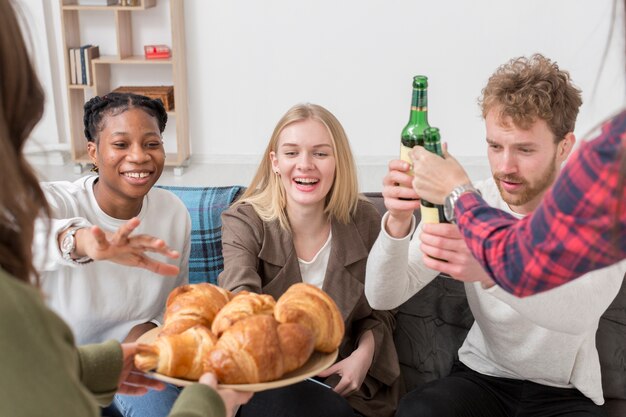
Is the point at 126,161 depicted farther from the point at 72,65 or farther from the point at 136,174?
the point at 72,65

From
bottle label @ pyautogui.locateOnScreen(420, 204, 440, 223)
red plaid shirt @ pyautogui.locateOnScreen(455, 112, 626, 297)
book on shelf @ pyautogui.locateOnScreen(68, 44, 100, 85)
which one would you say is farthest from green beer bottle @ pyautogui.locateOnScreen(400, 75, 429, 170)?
book on shelf @ pyautogui.locateOnScreen(68, 44, 100, 85)

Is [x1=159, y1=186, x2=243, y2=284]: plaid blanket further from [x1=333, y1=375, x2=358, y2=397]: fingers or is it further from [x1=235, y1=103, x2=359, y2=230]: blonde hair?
[x1=333, y1=375, x2=358, y2=397]: fingers

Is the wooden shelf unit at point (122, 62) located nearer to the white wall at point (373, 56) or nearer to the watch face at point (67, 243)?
the white wall at point (373, 56)

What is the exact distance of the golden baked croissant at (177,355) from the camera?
137cm

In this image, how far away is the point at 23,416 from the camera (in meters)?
0.90

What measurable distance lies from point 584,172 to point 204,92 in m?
4.73

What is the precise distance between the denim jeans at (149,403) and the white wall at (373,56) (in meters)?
3.83

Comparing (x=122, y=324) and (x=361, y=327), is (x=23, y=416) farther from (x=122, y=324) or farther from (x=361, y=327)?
(x=361, y=327)

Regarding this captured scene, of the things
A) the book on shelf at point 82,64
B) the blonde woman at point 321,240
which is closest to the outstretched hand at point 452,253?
the blonde woman at point 321,240

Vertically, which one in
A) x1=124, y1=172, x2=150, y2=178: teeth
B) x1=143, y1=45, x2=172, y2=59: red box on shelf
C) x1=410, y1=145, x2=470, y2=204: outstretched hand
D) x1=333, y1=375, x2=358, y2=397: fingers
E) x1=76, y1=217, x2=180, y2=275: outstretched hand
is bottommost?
x1=333, y1=375, x2=358, y2=397: fingers

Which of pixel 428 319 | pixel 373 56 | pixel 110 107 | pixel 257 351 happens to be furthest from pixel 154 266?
pixel 373 56

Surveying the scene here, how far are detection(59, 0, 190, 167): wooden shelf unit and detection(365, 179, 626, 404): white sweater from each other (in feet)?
12.0

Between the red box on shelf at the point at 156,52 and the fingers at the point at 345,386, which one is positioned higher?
the red box on shelf at the point at 156,52

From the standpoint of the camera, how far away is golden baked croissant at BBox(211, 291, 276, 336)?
145 cm
